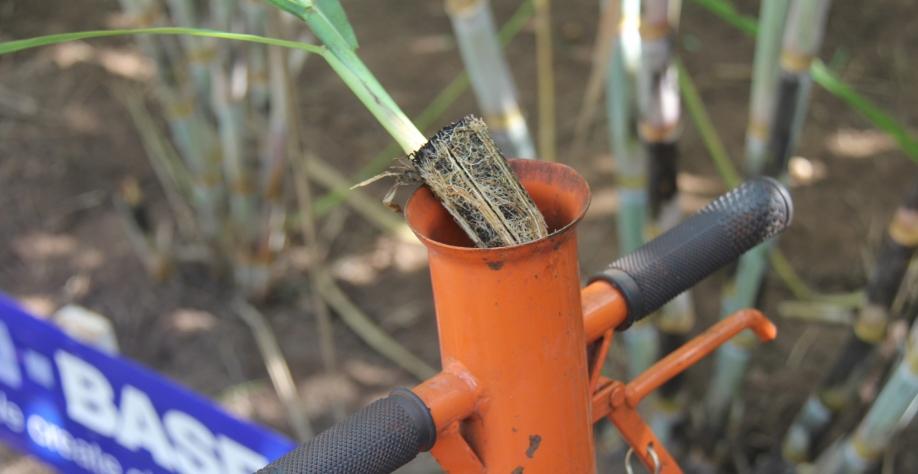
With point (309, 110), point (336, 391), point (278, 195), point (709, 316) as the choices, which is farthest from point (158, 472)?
point (309, 110)

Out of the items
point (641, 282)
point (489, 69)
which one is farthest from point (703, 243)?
point (489, 69)

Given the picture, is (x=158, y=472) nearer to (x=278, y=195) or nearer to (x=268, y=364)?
(x=268, y=364)

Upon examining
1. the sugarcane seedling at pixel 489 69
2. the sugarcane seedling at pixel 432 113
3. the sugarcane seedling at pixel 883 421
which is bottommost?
the sugarcane seedling at pixel 883 421

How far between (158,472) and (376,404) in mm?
750

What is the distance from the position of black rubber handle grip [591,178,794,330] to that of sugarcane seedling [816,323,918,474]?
1.26 feet

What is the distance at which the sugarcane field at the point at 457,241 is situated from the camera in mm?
653

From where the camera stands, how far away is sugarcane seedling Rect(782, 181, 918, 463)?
3.83 feet

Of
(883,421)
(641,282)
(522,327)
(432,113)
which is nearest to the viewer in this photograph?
(522,327)

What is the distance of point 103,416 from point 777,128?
96cm

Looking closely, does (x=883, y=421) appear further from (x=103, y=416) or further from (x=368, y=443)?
(x=103, y=416)

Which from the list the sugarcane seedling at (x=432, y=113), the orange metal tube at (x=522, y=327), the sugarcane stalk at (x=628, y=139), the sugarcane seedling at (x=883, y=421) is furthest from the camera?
the sugarcane seedling at (x=432, y=113)

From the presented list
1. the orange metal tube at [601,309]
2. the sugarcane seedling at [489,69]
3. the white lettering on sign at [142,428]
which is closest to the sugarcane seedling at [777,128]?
the sugarcane seedling at [489,69]

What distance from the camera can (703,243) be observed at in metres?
0.77

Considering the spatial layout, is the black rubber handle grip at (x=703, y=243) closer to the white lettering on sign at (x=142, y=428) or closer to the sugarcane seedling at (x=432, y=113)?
the white lettering on sign at (x=142, y=428)
